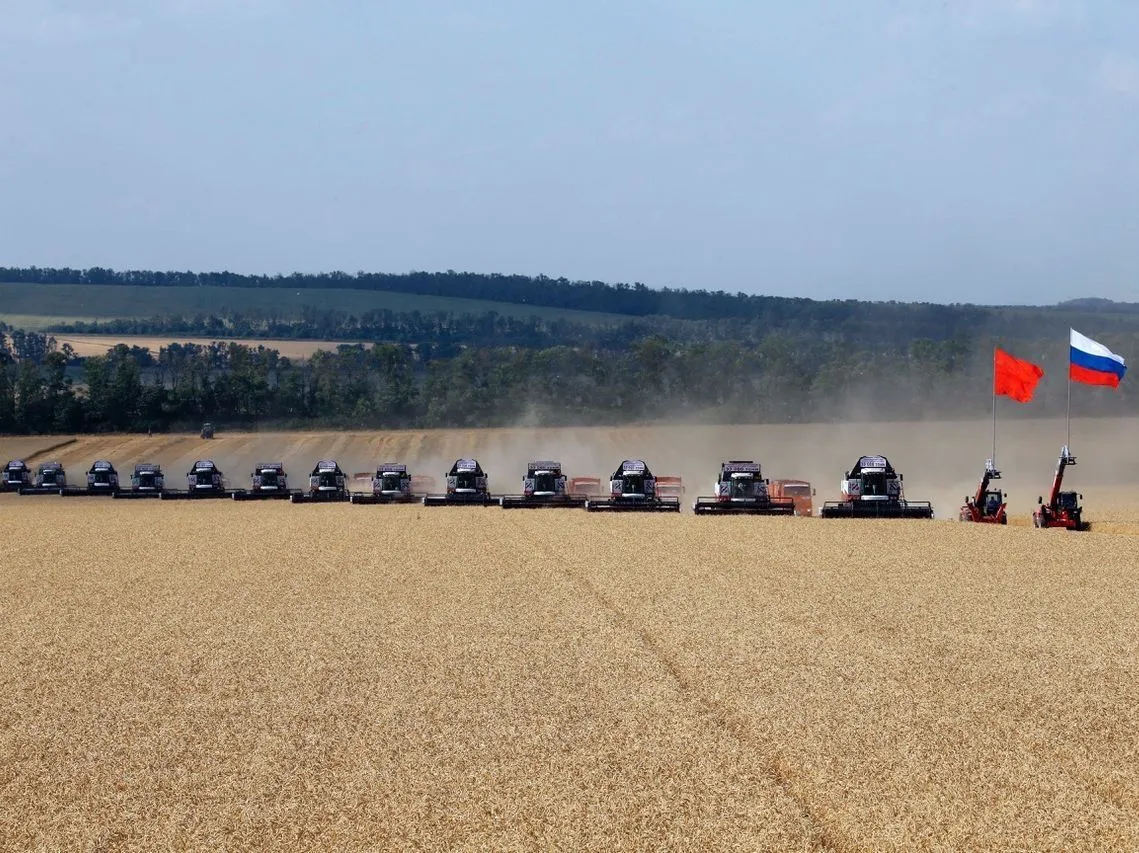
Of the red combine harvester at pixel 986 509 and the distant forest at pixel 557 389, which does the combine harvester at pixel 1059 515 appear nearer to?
the red combine harvester at pixel 986 509

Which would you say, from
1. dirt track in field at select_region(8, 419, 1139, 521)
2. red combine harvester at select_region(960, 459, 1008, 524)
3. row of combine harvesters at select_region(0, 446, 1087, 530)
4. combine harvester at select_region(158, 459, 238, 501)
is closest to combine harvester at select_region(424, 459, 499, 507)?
row of combine harvesters at select_region(0, 446, 1087, 530)

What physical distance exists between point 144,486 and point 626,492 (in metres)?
24.5

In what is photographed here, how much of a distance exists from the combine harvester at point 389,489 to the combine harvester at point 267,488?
15.5 ft

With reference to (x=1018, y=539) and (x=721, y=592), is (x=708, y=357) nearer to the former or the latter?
(x=1018, y=539)

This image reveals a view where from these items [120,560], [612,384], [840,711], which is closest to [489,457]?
[612,384]

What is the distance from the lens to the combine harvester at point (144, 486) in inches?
2299

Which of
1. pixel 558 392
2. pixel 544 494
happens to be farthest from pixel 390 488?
pixel 558 392

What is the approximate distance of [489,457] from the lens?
3344 inches

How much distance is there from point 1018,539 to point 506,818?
79.0 feet

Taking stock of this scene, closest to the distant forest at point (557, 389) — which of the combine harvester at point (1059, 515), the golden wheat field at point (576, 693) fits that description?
the combine harvester at point (1059, 515)

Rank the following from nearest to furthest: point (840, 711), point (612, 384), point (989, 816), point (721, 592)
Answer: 1. point (989, 816)
2. point (840, 711)
3. point (721, 592)
4. point (612, 384)

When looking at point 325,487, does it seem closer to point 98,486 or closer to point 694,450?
point 98,486

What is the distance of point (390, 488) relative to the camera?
52.3m

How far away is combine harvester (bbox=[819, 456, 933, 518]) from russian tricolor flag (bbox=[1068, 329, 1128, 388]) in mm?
7073
